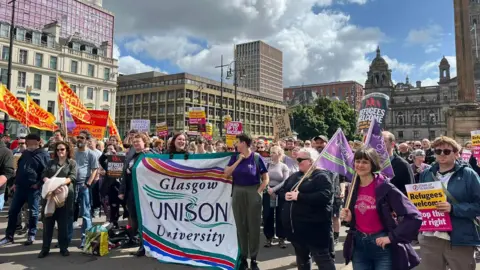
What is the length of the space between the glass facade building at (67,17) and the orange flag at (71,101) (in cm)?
5109

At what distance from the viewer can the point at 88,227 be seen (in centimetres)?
722

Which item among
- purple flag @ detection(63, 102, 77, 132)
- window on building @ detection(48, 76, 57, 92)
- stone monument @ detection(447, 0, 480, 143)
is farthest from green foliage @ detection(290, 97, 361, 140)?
purple flag @ detection(63, 102, 77, 132)

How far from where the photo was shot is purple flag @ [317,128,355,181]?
4.78 metres

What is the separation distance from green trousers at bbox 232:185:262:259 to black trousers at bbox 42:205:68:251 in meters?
3.20

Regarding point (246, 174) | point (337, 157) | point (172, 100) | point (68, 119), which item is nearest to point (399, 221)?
point (337, 157)

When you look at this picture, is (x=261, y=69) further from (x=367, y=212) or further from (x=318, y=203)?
(x=367, y=212)

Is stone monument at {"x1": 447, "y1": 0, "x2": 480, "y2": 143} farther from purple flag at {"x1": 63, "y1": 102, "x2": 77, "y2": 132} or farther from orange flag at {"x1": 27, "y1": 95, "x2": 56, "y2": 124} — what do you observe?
orange flag at {"x1": 27, "y1": 95, "x2": 56, "y2": 124}

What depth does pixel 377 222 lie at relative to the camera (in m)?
3.40

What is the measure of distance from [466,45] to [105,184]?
694 inches

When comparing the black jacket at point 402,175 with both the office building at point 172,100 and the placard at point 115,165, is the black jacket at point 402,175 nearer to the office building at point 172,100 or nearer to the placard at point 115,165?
the placard at point 115,165

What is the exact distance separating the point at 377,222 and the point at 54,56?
183 feet

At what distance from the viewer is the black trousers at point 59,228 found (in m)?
6.41

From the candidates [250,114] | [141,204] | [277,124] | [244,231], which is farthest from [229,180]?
[250,114]

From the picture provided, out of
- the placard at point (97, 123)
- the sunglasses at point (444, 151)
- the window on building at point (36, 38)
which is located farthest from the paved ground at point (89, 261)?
the window on building at point (36, 38)
